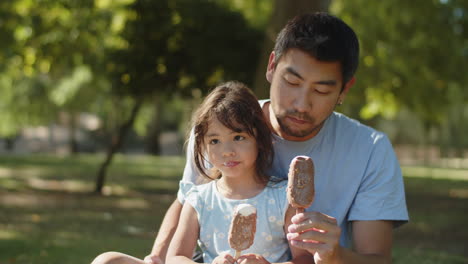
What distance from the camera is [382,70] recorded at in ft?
52.7

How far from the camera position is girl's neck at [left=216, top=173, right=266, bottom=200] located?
3.46 m

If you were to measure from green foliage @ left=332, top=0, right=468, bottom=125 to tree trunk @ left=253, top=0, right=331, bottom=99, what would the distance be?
4946mm

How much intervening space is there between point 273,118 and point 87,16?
443 inches

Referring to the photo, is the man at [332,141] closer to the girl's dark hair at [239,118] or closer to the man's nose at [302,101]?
the man's nose at [302,101]

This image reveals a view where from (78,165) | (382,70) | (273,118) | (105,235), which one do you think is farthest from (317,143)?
(78,165)

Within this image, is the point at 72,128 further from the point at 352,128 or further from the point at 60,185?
the point at 352,128

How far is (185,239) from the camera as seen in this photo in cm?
340

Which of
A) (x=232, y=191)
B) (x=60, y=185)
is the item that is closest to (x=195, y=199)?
(x=232, y=191)

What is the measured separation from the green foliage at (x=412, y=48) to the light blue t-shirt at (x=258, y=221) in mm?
12396

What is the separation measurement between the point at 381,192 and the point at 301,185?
665 mm

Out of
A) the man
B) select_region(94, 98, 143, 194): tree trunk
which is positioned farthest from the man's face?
select_region(94, 98, 143, 194): tree trunk

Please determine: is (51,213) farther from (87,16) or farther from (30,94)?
(30,94)

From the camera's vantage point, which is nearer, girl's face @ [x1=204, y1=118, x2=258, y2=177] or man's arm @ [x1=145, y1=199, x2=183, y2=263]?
girl's face @ [x1=204, y1=118, x2=258, y2=177]

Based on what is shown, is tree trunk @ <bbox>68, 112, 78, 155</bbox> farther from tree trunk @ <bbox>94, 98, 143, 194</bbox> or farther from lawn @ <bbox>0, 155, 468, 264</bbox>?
tree trunk @ <bbox>94, 98, 143, 194</bbox>
